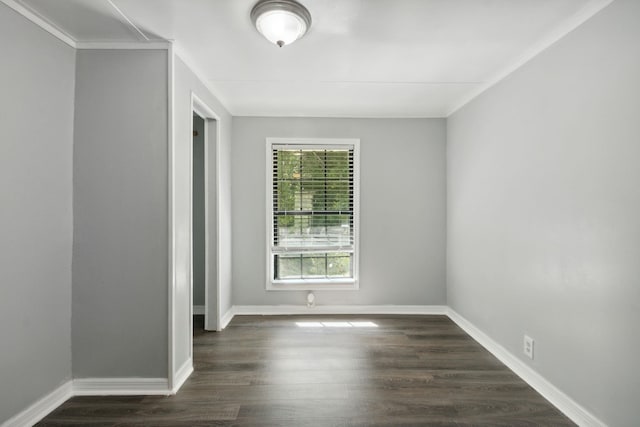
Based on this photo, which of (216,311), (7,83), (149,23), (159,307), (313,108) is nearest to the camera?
(7,83)

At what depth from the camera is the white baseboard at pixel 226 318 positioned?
348 centimetres

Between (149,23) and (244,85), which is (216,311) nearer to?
(244,85)

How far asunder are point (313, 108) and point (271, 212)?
131cm

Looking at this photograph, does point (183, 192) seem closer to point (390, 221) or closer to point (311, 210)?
point (311, 210)

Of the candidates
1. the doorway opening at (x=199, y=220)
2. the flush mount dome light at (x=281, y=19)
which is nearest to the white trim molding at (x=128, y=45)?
the flush mount dome light at (x=281, y=19)

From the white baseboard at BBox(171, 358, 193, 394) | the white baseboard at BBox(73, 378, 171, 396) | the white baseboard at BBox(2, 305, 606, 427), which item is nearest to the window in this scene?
the white baseboard at BBox(171, 358, 193, 394)

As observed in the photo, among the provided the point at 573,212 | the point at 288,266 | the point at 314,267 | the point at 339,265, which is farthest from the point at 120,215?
the point at 573,212

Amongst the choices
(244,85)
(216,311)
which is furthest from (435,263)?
(244,85)

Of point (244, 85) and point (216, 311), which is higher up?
point (244, 85)

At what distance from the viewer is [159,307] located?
2.29 m

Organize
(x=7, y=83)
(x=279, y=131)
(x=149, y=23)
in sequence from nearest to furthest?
(x=7, y=83)
(x=149, y=23)
(x=279, y=131)

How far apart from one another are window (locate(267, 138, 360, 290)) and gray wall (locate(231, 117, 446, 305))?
10 centimetres

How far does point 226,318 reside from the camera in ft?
11.9

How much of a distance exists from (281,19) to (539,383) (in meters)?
2.93
